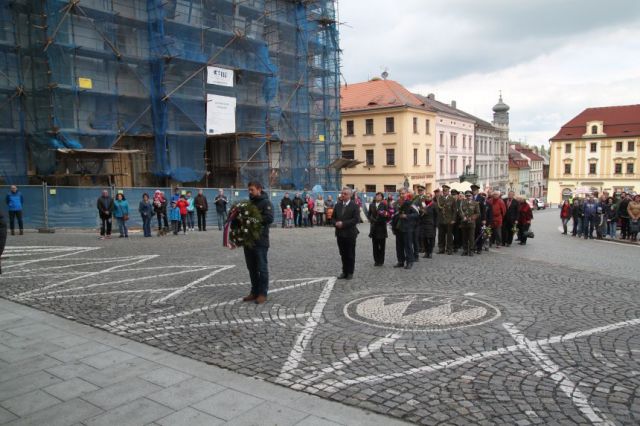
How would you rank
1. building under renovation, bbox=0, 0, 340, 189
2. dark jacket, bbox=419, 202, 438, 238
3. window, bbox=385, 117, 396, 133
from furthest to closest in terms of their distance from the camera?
1. window, bbox=385, 117, 396, 133
2. building under renovation, bbox=0, 0, 340, 189
3. dark jacket, bbox=419, 202, 438, 238

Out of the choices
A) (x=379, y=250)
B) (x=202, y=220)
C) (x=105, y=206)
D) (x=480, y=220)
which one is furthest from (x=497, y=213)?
(x=105, y=206)

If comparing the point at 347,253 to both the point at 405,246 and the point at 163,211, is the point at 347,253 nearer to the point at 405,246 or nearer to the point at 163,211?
the point at 405,246

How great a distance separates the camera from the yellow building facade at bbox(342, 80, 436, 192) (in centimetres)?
4900

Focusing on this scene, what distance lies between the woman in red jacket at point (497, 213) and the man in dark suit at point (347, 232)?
7.20m

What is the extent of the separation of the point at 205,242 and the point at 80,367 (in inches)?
431

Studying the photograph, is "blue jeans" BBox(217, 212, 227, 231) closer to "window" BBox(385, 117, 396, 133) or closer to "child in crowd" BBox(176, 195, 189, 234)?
"child in crowd" BBox(176, 195, 189, 234)

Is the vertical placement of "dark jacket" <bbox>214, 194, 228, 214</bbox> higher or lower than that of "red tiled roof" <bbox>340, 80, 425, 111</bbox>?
lower

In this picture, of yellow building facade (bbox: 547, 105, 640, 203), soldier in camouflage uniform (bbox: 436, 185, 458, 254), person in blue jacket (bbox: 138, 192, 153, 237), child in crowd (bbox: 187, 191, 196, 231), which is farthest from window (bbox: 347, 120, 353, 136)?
soldier in camouflage uniform (bbox: 436, 185, 458, 254)

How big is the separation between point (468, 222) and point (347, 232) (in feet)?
16.2

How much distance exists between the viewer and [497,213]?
1612cm

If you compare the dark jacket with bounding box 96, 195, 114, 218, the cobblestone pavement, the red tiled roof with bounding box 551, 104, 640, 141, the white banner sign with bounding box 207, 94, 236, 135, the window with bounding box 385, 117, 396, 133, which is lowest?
the cobblestone pavement

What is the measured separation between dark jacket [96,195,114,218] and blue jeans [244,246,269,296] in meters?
10.5

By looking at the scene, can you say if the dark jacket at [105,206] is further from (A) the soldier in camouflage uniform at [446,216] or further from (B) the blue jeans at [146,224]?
(A) the soldier in camouflage uniform at [446,216]

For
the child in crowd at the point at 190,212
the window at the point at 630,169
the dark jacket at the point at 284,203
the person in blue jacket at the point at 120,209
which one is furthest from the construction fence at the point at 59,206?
the window at the point at 630,169
